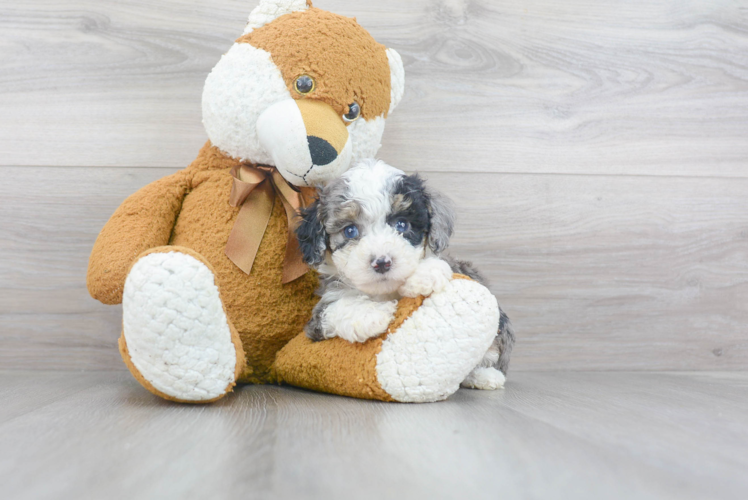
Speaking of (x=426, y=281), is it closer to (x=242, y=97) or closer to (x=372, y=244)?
(x=372, y=244)

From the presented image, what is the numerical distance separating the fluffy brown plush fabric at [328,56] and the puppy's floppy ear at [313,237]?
7.8 inches

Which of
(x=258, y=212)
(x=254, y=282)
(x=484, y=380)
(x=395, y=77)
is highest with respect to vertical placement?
(x=395, y=77)

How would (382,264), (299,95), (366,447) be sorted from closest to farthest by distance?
(366,447) < (382,264) < (299,95)

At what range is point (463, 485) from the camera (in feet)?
1.77

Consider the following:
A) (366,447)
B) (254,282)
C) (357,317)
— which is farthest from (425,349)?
(254,282)

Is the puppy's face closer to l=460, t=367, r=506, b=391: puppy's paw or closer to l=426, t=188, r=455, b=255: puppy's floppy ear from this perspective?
l=426, t=188, r=455, b=255: puppy's floppy ear

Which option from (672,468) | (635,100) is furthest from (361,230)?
(635,100)

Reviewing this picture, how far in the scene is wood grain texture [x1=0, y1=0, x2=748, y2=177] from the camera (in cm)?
130

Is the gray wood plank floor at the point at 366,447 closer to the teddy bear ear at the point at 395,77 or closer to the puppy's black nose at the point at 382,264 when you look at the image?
the puppy's black nose at the point at 382,264

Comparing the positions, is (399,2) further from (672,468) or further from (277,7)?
(672,468)

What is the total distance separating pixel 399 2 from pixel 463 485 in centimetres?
118

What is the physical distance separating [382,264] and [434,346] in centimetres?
15

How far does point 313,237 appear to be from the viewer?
0.92 meters

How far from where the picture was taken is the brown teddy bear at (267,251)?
773mm
